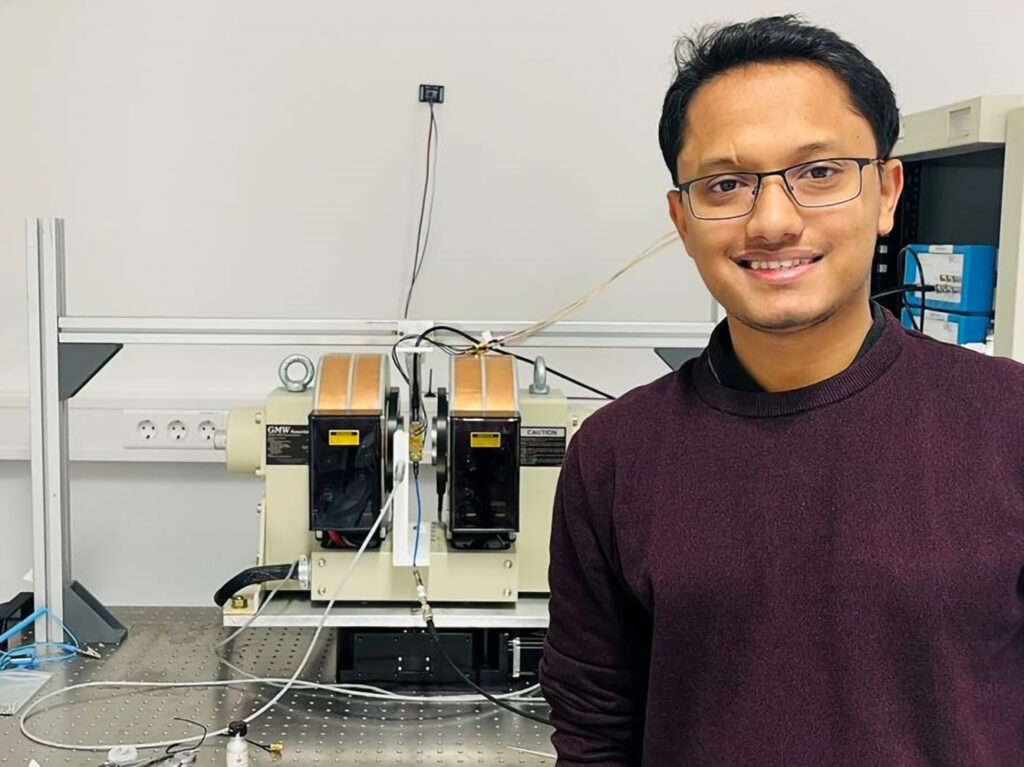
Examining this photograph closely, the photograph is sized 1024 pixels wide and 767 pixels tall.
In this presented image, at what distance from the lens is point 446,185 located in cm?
215

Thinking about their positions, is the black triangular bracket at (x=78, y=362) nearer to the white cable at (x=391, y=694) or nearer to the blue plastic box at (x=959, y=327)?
the white cable at (x=391, y=694)

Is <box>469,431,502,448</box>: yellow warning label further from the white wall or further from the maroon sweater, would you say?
the white wall

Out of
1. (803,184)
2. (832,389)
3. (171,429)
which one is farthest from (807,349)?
(171,429)

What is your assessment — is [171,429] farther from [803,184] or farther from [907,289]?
[803,184]

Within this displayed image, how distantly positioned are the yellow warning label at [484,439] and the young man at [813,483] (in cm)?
53

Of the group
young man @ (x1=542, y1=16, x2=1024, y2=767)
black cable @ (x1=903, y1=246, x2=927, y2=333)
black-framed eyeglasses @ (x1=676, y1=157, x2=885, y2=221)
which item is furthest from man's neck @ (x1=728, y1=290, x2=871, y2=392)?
black cable @ (x1=903, y1=246, x2=927, y2=333)

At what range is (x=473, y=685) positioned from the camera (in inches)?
58.8

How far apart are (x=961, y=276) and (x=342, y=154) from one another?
52.7 inches

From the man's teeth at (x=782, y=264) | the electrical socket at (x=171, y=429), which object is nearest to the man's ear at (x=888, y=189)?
the man's teeth at (x=782, y=264)

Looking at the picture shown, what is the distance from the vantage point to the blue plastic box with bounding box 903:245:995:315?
53.7 inches

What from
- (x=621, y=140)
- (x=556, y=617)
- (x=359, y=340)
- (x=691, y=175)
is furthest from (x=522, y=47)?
(x=556, y=617)

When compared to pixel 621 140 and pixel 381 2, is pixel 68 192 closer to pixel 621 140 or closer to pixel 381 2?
pixel 381 2

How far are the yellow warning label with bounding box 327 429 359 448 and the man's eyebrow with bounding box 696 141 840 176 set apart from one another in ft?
2.53

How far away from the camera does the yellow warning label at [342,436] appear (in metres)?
1.44
